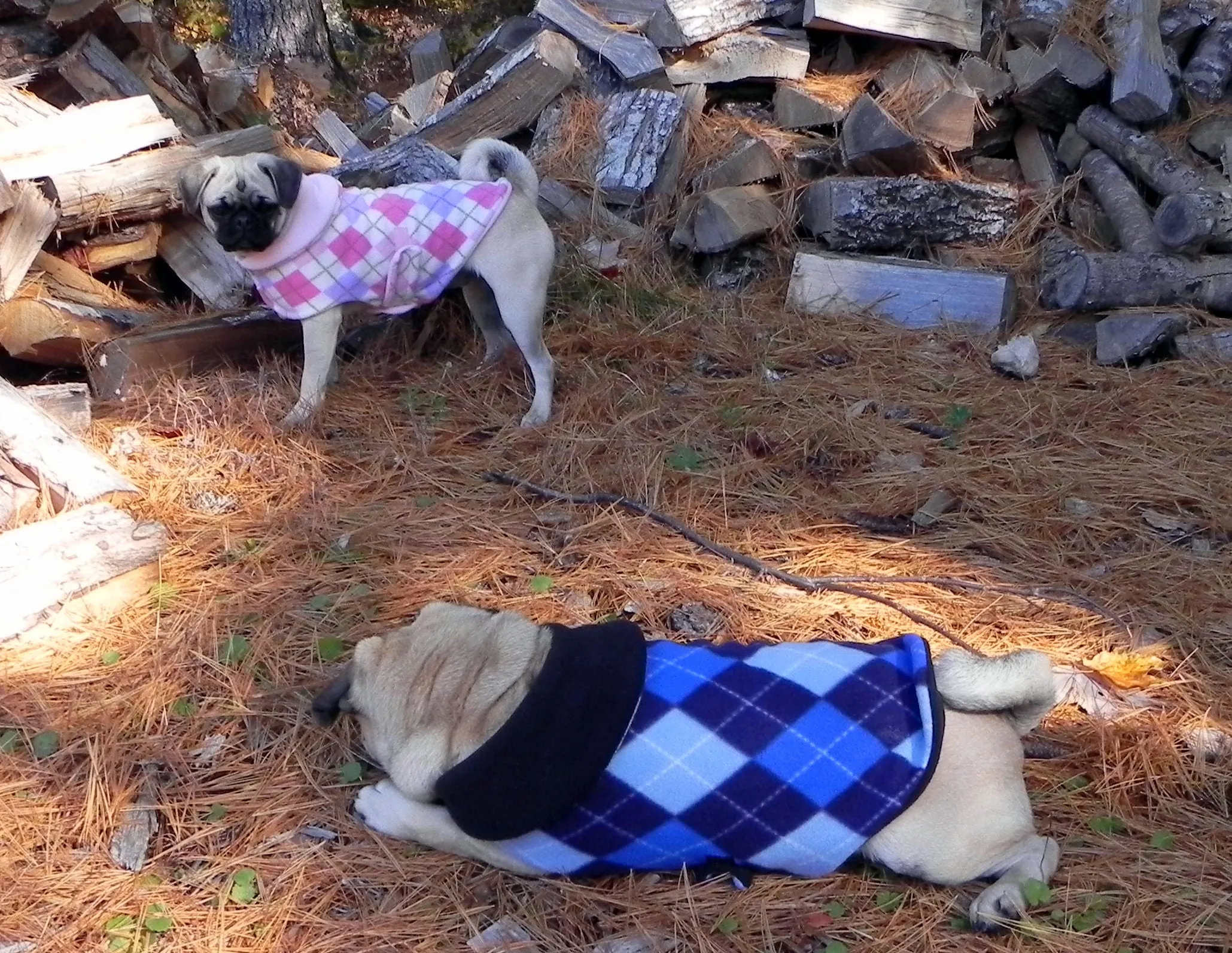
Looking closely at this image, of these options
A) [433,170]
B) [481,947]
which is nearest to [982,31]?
[433,170]

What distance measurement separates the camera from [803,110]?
215 inches

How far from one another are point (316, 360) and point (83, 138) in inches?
52.9

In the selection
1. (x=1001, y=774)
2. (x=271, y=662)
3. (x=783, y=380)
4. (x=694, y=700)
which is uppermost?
(x=694, y=700)

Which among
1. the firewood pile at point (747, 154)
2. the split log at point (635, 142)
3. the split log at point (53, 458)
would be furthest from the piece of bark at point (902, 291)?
the split log at point (53, 458)

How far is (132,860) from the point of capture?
2.31 meters

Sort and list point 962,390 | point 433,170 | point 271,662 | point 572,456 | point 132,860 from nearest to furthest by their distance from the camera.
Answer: point 132,860 → point 271,662 → point 572,456 → point 962,390 → point 433,170

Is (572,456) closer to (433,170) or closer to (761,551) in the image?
(761,551)

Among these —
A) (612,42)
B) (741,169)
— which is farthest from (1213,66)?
(612,42)

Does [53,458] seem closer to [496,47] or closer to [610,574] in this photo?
[610,574]

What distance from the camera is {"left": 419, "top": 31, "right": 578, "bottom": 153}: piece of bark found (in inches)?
210

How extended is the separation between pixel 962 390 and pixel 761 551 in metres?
1.38

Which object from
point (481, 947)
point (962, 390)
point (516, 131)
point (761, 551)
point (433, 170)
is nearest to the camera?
point (481, 947)

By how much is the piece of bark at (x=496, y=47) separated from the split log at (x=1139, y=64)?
112 inches

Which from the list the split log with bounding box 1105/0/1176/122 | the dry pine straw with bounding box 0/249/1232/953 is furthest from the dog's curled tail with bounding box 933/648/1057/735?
the split log with bounding box 1105/0/1176/122
